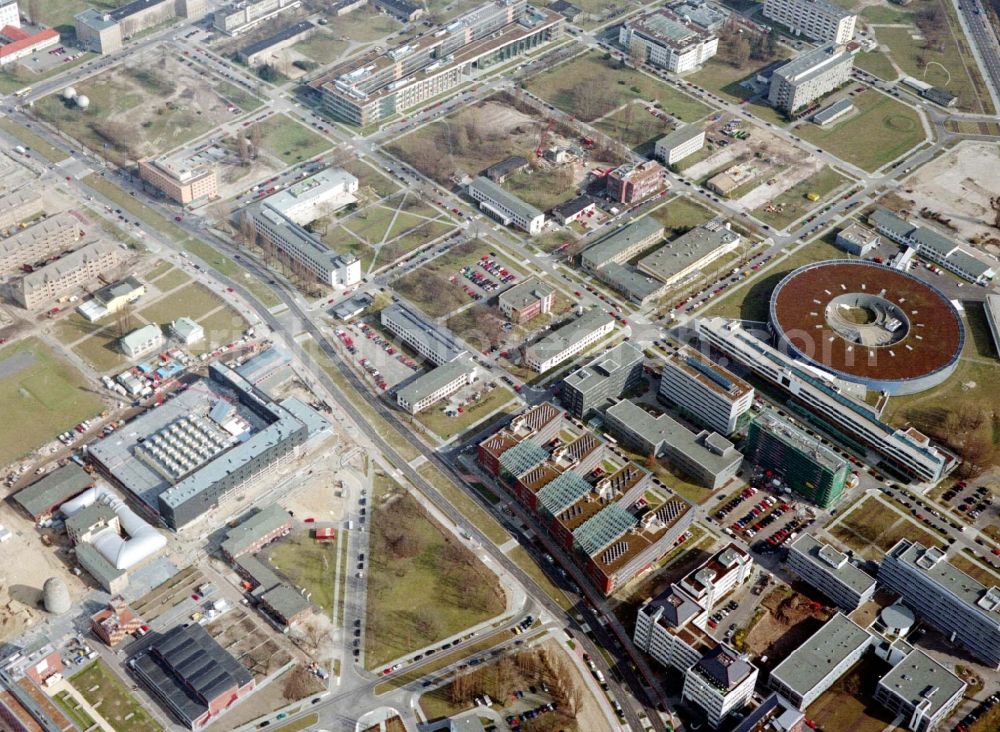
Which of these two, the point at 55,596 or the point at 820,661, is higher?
the point at 55,596

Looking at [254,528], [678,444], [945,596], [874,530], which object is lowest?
[874,530]

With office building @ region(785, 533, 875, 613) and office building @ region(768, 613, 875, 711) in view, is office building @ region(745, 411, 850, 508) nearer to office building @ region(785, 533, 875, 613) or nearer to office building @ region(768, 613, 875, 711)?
office building @ region(785, 533, 875, 613)

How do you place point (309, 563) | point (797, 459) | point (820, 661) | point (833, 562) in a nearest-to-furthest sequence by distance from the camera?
point (820, 661), point (833, 562), point (309, 563), point (797, 459)

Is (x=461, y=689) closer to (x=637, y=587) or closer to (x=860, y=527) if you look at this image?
A: (x=637, y=587)

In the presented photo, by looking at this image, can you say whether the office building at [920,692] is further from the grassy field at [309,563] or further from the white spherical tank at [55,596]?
the white spherical tank at [55,596]

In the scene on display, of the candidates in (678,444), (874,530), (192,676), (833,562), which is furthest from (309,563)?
(874,530)

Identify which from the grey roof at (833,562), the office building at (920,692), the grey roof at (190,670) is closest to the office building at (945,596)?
the grey roof at (833,562)

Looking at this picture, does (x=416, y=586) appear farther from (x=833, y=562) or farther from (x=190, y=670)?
(x=833, y=562)

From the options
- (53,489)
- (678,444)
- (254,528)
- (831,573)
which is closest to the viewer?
(831,573)
